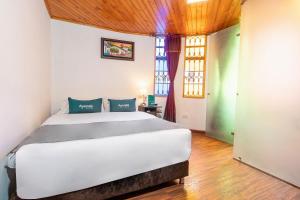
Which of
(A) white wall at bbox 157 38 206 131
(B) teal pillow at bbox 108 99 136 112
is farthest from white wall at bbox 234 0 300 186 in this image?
(B) teal pillow at bbox 108 99 136 112

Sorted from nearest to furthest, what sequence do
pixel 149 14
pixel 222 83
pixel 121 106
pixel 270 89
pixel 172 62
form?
1. pixel 270 89
2. pixel 149 14
3. pixel 121 106
4. pixel 222 83
5. pixel 172 62

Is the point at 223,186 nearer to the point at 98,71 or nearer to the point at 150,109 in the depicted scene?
the point at 150,109

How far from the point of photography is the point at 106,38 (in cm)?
433

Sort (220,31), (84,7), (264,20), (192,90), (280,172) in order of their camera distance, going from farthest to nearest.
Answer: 1. (192,90)
2. (220,31)
3. (84,7)
4. (264,20)
5. (280,172)

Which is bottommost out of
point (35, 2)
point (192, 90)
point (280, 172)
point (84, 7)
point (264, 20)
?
point (280, 172)

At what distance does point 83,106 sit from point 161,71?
244cm

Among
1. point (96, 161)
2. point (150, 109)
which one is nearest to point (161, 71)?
point (150, 109)

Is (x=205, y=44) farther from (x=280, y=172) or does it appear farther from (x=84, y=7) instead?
(x=280, y=172)

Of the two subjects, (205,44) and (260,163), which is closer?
(260,163)

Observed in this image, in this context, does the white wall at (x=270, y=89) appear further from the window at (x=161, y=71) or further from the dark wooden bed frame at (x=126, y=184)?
the window at (x=161, y=71)

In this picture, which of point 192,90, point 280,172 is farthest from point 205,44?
point 280,172

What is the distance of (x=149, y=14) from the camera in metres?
3.45

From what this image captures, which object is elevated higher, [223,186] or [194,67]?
[194,67]

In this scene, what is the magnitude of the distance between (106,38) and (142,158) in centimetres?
332
